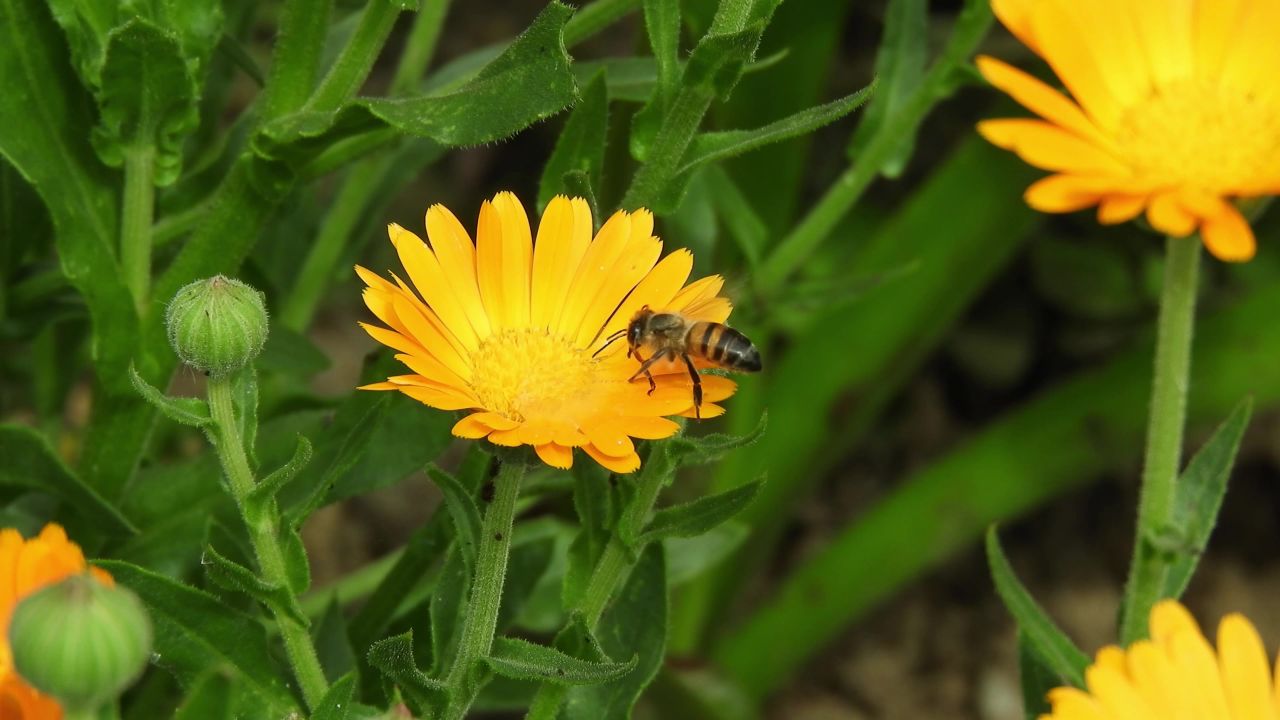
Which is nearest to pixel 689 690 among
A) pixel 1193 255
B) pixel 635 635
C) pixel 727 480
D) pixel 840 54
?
pixel 727 480

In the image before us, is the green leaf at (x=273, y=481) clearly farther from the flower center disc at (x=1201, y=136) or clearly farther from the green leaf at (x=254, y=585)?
the flower center disc at (x=1201, y=136)

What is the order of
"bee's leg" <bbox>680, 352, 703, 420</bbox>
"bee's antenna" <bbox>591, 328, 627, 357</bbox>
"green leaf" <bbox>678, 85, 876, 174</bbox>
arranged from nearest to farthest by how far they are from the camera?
"bee's leg" <bbox>680, 352, 703, 420</bbox> → "green leaf" <bbox>678, 85, 876, 174</bbox> → "bee's antenna" <bbox>591, 328, 627, 357</bbox>

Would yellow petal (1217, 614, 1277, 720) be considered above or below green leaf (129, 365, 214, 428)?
below

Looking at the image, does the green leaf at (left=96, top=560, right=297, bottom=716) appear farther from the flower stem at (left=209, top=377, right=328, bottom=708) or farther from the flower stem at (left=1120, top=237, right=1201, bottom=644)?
the flower stem at (left=1120, top=237, right=1201, bottom=644)

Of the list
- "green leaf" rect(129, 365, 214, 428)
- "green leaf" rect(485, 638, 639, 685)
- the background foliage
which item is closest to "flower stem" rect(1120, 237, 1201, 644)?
the background foliage

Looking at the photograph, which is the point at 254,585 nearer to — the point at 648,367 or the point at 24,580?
the point at 24,580

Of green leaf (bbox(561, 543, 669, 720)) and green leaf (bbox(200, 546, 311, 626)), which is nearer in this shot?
green leaf (bbox(200, 546, 311, 626))

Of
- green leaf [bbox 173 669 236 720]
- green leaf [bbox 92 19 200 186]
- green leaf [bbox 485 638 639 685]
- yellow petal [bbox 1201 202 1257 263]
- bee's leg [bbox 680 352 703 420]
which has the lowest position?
green leaf [bbox 173 669 236 720]
